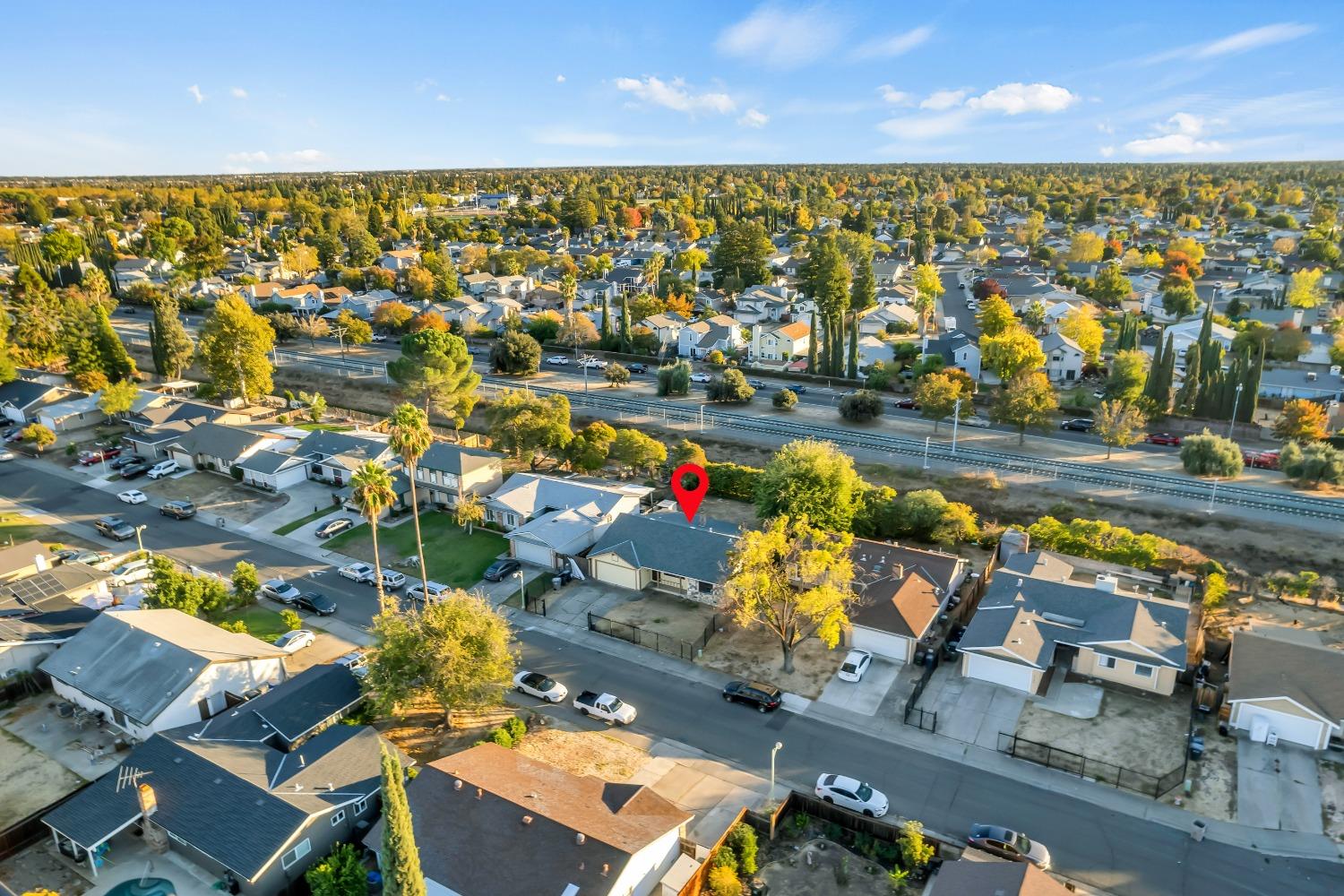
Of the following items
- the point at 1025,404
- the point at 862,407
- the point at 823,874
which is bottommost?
the point at 823,874

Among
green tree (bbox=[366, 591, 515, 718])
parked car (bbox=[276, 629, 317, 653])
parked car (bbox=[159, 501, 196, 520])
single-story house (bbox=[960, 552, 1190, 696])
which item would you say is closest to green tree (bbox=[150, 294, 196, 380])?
parked car (bbox=[159, 501, 196, 520])

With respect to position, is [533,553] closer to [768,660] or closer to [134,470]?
[768,660]

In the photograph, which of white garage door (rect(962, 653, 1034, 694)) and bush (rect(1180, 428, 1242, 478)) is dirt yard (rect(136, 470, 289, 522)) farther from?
bush (rect(1180, 428, 1242, 478))

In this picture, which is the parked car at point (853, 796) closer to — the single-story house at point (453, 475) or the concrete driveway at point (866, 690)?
the concrete driveway at point (866, 690)

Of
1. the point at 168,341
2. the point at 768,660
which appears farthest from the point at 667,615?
the point at 168,341

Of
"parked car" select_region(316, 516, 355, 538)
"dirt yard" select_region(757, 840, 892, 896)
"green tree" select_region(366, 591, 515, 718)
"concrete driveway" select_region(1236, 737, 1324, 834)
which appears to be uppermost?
"green tree" select_region(366, 591, 515, 718)

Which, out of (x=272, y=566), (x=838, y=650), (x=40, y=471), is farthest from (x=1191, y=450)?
(x=40, y=471)

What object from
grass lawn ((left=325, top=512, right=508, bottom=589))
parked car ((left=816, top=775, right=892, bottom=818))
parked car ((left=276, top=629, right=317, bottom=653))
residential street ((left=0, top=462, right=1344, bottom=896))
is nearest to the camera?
residential street ((left=0, top=462, right=1344, bottom=896))

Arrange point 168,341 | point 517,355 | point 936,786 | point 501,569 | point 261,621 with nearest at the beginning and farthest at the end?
point 936,786 < point 261,621 < point 501,569 < point 168,341 < point 517,355
